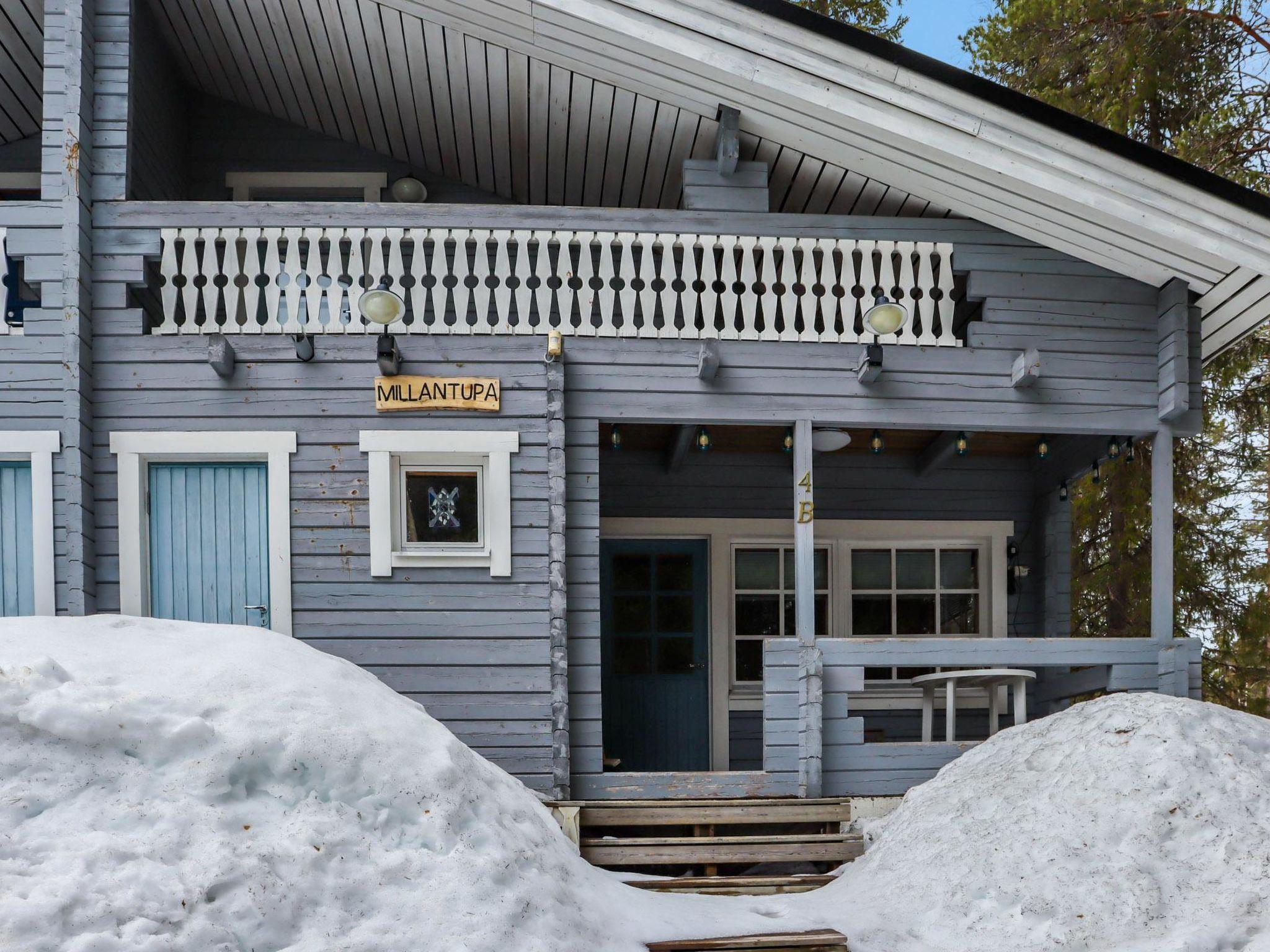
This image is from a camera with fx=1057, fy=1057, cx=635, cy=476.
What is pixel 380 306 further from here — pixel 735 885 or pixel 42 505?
pixel 735 885

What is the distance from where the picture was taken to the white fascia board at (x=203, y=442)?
6.65 m

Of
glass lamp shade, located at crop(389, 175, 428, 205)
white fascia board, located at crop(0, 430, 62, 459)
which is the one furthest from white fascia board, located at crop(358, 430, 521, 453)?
glass lamp shade, located at crop(389, 175, 428, 205)

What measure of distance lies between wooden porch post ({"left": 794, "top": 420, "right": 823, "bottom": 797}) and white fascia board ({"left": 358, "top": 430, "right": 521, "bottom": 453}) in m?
1.85

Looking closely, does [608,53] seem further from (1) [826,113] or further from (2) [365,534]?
(2) [365,534]

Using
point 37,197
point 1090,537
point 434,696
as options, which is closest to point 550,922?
point 434,696

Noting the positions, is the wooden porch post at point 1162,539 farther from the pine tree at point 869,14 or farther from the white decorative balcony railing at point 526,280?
the pine tree at point 869,14

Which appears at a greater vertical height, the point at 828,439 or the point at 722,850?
the point at 828,439

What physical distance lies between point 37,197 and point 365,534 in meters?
5.12

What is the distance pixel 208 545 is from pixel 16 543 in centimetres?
116

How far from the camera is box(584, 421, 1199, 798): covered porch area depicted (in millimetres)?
8578

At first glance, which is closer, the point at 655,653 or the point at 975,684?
the point at 975,684

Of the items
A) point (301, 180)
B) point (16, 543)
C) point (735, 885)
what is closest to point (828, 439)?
point (735, 885)

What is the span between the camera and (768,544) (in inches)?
350

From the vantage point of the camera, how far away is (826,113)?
6.51m
